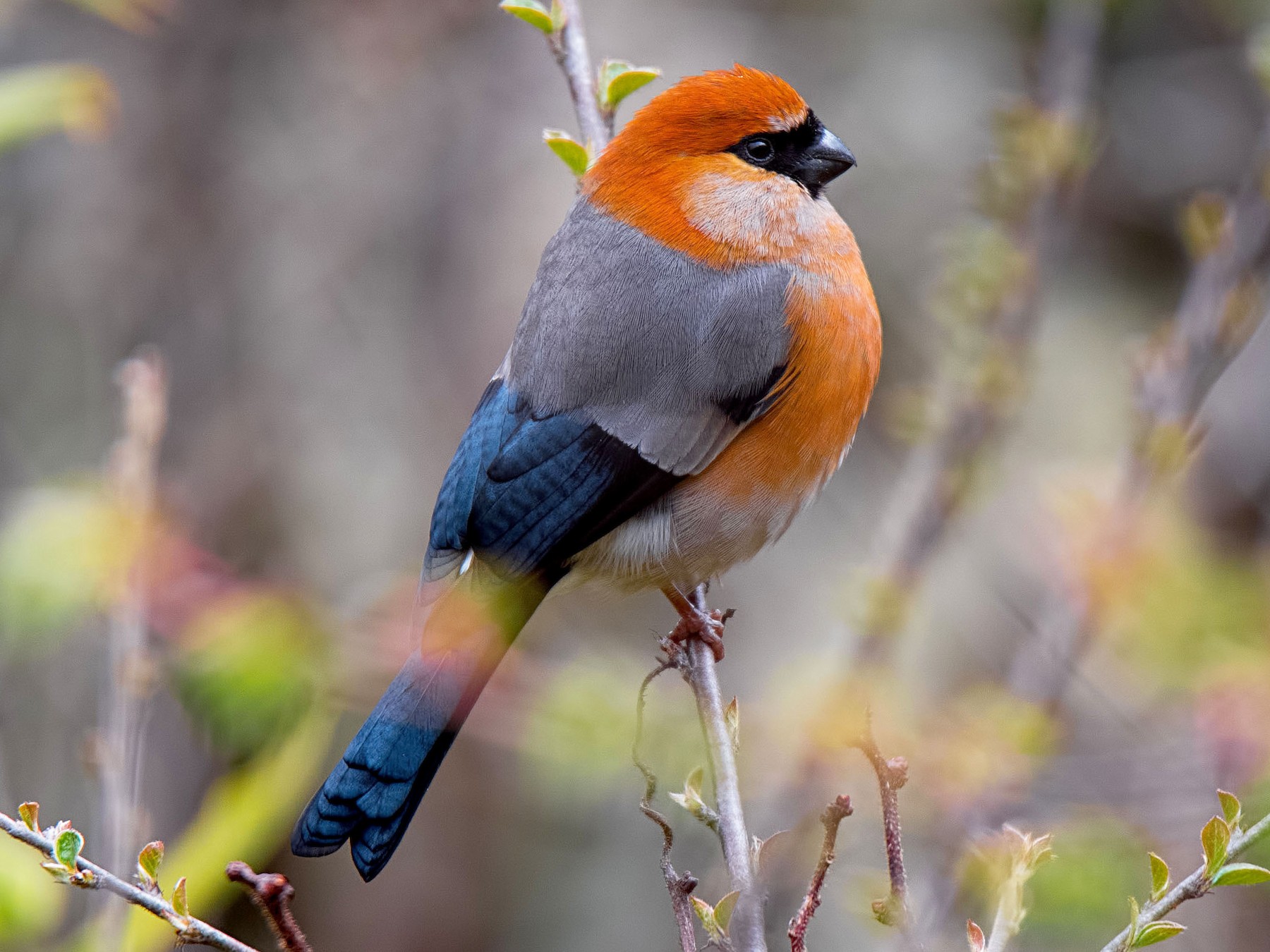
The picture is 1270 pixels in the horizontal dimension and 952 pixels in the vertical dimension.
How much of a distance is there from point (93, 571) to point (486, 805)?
263 cm

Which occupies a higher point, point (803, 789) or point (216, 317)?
point (216, 317)

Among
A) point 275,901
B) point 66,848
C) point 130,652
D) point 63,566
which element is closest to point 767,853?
point 275,901

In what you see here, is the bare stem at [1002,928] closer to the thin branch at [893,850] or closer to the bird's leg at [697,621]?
the thin branch at [893,850]

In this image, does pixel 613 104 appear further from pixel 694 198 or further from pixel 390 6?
pixel 390 6

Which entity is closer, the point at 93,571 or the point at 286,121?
the point at 93,571

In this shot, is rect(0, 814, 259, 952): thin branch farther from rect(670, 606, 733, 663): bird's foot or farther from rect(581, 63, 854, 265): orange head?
rect(581, 63, 854, 265): orange head

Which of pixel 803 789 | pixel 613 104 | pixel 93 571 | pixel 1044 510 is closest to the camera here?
pixel 93 571

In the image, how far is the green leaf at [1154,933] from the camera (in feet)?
5.08

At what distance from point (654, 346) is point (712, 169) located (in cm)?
52

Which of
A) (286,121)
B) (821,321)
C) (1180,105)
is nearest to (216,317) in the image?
(286,121)

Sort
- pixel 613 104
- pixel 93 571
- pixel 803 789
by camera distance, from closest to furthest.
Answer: pixel 93 571, pixel 613 104, pixel 803 789

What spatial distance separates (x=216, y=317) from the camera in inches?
215

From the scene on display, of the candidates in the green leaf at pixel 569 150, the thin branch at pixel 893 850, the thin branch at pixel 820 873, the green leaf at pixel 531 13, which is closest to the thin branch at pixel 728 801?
the thin branch at pixel 820 873

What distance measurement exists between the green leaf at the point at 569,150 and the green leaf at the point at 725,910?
162 cm
